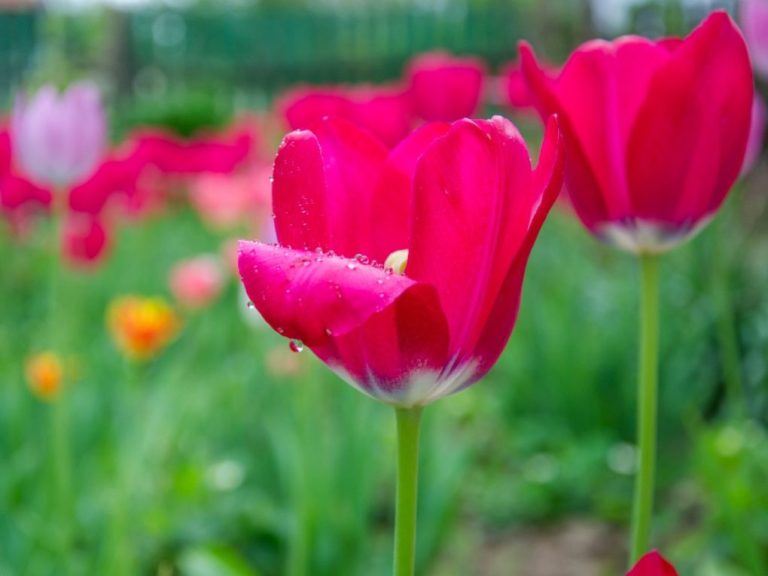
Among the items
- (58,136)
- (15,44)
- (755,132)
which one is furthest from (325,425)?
(15,44)

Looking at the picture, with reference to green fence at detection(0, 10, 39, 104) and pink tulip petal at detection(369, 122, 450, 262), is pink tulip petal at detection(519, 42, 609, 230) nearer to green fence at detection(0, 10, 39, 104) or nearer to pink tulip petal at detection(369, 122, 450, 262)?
pink tulip petal at detection(369, 122, 450, 262)

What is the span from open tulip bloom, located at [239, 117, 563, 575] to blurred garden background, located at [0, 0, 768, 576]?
371 millimetres

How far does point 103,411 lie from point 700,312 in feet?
4.36

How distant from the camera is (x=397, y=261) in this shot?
491mm

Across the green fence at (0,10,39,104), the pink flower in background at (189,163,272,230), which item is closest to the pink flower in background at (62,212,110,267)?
the pink flower in background at (189,163,272,230)

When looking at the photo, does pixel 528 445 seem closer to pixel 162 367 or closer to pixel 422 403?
pixel 162 367

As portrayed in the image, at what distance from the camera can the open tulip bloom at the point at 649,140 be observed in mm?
623

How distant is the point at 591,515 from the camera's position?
2174mm

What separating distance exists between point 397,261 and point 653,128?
0.24 meters

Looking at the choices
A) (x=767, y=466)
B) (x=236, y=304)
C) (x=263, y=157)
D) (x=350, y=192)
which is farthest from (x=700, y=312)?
(x=263, y=157)

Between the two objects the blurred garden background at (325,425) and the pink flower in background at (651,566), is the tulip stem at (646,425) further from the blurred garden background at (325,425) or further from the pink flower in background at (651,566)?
the blurred garden background at (325,425)

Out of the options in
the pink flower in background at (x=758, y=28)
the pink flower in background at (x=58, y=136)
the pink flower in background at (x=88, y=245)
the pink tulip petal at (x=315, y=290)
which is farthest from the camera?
the pink flower in background at (x=88, y=245)

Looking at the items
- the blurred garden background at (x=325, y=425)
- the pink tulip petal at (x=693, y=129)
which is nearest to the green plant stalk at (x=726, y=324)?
the blurred garden background at (x=325, y=425)

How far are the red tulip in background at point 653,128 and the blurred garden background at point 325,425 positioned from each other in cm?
43
